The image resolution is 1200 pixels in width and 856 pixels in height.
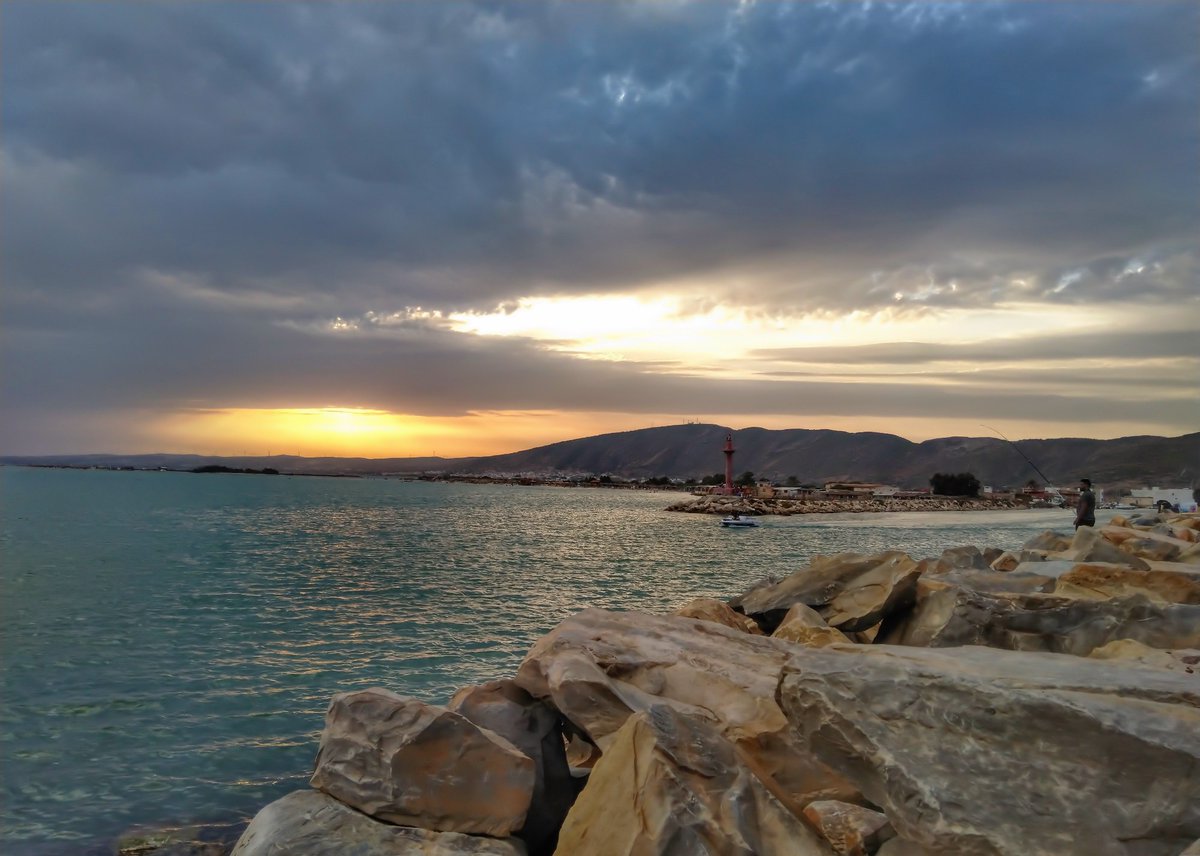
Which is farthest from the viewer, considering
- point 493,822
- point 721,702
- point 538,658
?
point 538,658

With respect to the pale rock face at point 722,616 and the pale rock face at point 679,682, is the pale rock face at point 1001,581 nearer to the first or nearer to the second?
the pale rock face at point 722,616

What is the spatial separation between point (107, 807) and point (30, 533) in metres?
49.1

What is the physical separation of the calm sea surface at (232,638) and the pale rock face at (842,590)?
4891 millimetres

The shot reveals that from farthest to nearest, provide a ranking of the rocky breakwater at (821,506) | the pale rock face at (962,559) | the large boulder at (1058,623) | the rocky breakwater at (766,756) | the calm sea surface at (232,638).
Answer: the rocky breakwater at (821,506) → the pale rock face at (962,559) → the calm sea surface at (232,638) → the large boulder at (1058,623) → the rocky breakwater at (766,756)

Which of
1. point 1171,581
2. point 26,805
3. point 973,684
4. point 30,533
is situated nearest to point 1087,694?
point 973,684

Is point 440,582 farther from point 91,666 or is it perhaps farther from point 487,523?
point 487,523

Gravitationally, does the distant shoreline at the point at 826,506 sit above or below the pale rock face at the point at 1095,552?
below

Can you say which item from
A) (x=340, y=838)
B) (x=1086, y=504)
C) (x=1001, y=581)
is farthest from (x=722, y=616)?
(x=1086, y=504)

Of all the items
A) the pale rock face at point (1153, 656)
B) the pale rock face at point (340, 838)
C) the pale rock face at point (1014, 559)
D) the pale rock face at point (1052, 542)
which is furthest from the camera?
the pale rock face at point (1052, 542)

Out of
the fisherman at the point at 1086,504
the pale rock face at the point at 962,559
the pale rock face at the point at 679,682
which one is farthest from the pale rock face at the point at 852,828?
the fisherman at the point at 1086,504

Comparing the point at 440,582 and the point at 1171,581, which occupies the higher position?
the point at 1171,581

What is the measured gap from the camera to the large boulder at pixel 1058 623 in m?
9.38

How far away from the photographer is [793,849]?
5.29m

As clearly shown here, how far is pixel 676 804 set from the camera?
514 centimetres
